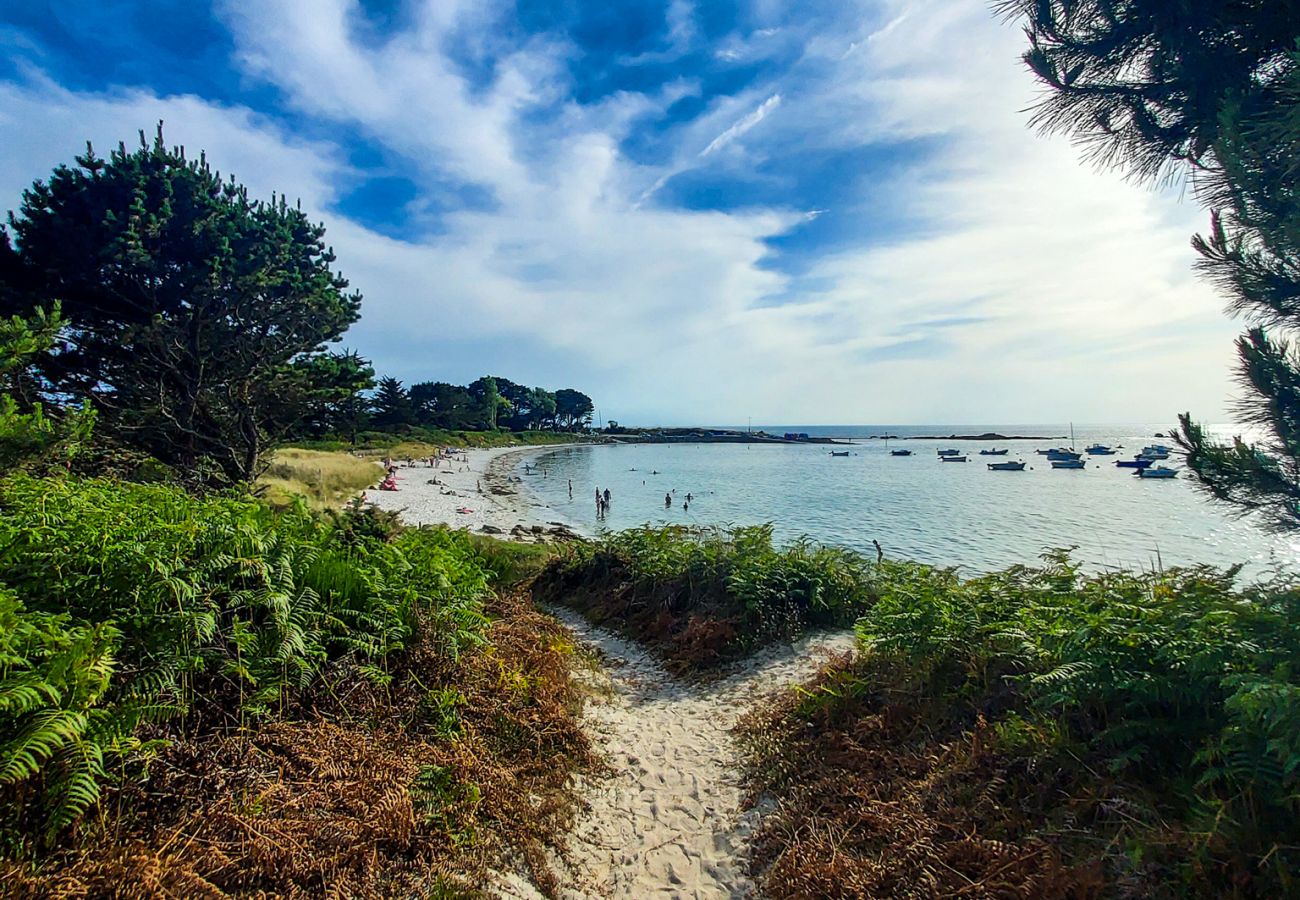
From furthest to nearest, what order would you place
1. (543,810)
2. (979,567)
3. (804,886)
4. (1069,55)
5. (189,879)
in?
(979,567)
(1069,55)
(543,810)
(804,886)
(189,879)

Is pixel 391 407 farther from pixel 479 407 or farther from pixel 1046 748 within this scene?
pixel 1046 748

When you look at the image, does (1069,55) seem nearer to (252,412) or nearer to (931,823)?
(931,823)

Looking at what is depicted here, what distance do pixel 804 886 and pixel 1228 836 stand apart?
2.16m

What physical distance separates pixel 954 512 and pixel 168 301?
36628mm

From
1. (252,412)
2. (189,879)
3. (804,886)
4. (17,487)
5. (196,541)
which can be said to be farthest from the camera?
(252,412)

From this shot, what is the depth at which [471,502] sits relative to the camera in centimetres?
3409

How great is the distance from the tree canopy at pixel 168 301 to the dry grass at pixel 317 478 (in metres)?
5.26

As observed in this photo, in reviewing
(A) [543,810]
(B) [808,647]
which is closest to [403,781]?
(A) [543,810]

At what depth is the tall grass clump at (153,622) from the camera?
2.49m

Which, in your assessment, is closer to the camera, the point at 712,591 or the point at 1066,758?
the point at 1066,758

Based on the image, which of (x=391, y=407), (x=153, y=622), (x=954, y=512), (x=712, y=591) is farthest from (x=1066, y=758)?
(x=391, y=407)

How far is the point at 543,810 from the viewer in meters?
4.22

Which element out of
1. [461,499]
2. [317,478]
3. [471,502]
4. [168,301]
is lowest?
[471,502]

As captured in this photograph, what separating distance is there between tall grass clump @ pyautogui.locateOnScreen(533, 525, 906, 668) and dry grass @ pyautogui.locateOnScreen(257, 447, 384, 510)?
14049 mm
